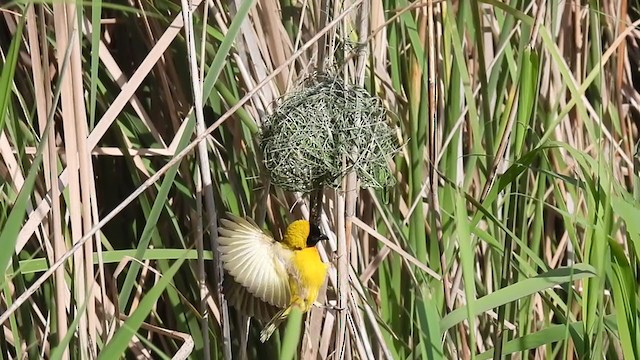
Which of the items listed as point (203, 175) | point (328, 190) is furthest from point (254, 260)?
point (328, 190)

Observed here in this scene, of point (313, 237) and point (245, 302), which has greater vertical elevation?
point (313, 237)

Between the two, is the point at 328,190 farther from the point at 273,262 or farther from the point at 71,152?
the point at 71,152

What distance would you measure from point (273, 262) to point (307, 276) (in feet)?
0.20

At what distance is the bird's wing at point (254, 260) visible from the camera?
1.39m

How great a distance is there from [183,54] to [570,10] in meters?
0.95

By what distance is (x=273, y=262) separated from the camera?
1423 mm

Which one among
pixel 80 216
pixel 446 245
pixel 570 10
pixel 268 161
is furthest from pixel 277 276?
pixel 570 10

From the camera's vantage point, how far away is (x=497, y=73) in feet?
5.83

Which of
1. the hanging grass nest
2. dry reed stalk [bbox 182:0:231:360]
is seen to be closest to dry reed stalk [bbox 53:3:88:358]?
dry reed stalk [bbox 182:0:231:360]

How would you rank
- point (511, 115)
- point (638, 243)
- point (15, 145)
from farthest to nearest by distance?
point (511, 115) → point (15, 145) → point (638, 243)

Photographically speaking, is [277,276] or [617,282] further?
[277,276]

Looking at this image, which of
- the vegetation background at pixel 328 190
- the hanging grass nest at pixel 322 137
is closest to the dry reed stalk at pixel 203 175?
the vegetation background at pixel 328 190

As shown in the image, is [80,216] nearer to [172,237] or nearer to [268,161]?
[268,161]

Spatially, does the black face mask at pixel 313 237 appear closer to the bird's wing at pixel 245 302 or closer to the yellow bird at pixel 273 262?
the yellow bird at pixel 273 262
